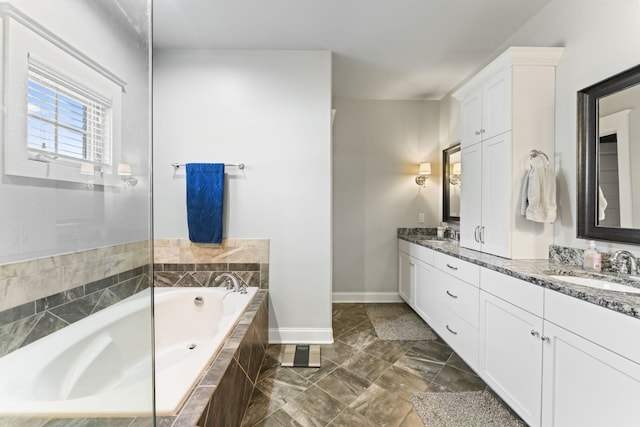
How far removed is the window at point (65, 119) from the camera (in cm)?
73

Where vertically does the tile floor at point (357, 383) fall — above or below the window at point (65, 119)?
below

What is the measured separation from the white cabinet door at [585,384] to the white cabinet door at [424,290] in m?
1.25

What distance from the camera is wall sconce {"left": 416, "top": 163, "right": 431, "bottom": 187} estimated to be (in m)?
3.40

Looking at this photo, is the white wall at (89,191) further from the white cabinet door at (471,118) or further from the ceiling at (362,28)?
the white cabinet door at (471,118)

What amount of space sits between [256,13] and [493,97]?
6.08 ft

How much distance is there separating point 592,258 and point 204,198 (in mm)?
2728

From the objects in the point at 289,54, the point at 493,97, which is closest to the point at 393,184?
the point at 493,97

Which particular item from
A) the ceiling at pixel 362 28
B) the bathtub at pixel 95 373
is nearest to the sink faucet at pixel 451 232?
the ceiling at pixel 362 28

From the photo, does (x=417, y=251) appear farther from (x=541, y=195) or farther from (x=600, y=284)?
(x=600, y=284)

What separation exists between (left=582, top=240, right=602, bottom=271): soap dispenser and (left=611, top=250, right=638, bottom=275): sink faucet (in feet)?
0.19

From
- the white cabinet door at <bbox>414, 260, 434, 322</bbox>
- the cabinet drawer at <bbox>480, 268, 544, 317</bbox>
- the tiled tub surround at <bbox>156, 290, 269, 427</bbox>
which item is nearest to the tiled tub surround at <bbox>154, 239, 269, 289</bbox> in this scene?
the tiled tub surround at <bbox>156, 290, 269, 427</bbox>

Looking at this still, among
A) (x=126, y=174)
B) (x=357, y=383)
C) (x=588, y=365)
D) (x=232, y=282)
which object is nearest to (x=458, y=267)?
(x=588, y=365)

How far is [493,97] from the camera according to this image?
2.00 m

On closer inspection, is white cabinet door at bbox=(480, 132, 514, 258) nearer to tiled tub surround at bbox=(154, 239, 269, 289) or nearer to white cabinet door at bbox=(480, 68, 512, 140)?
white cabinet door at bbox=(480, 68, 512, 140)
